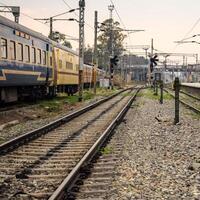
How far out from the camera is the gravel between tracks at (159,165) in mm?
7105

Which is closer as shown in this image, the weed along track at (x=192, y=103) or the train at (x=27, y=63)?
the train at (x=27, y=63)

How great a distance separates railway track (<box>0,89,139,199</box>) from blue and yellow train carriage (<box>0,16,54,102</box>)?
389 cm

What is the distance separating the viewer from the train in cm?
1908

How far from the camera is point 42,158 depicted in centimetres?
1005

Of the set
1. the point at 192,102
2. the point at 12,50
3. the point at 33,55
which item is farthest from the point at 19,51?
the point at 192,102

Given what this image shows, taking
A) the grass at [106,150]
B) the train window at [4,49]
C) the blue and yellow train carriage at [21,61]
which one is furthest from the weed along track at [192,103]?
the grass at [106,150]

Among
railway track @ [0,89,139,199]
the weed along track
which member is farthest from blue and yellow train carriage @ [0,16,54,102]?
the weed along track

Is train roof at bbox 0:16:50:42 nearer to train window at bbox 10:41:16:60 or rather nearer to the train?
the train

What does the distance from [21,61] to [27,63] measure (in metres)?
1.17

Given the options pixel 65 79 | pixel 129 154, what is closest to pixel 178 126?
pixel 129 154

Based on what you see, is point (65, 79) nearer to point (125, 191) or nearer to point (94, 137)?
point (94, 137)

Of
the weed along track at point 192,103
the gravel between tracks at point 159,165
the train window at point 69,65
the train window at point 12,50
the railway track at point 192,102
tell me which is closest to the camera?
the gravel between tracks at point 159,165

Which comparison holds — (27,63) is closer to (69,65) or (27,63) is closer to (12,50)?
(12,50)

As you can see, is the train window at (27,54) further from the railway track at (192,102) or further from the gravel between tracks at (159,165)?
the railway track at (192,102)
